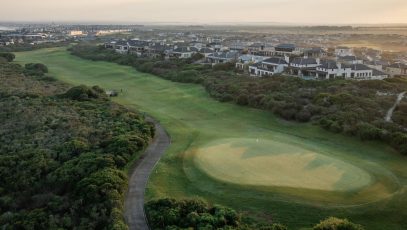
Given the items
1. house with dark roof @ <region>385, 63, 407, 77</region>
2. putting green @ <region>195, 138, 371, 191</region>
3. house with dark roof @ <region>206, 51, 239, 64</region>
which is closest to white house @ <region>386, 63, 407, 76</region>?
house with dark roof @ <region>385, 63, 407, 77</region>

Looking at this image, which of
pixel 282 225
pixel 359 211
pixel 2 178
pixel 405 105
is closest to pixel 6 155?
pixel 2 178

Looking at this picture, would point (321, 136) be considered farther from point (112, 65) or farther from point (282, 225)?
point (112, 65)

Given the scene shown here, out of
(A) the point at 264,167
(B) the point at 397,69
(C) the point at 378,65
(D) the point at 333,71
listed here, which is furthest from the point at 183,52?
(A) the point at 264,167

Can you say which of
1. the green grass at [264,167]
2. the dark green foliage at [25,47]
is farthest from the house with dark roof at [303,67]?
the dark green foliage at [25,47]

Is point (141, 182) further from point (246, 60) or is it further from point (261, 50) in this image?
point (261, 50)

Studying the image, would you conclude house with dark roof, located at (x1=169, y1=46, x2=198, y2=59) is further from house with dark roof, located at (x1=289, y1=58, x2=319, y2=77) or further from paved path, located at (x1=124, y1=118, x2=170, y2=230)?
paved path, located at (x1=124, y1=118, x2=170, y2=230)

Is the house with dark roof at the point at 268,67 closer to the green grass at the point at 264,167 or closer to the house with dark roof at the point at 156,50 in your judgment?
the green grass at the point at 264,167
